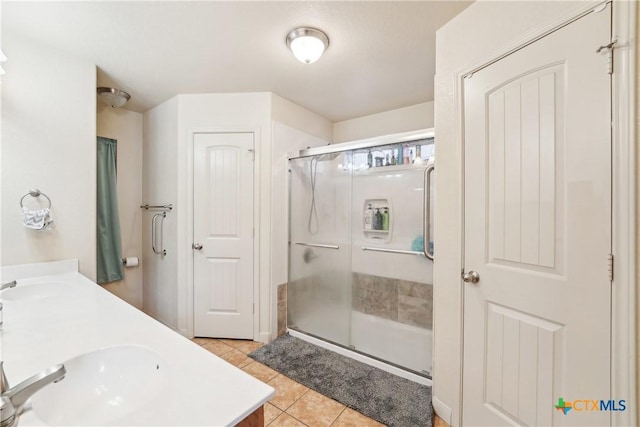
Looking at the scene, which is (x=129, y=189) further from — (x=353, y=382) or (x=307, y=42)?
(x=353, y=382)

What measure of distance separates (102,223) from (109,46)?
1.73 m

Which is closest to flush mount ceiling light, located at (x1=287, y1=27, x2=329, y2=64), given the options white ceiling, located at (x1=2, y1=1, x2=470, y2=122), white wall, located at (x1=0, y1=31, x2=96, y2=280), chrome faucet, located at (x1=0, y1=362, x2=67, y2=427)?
white ceiling, located at (x1=2, y1=1, x2=470, y2=122)

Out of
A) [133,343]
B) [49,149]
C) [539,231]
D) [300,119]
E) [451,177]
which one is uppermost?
[300,119]

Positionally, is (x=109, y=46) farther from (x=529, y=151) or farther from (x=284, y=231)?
(x=529, y=151)

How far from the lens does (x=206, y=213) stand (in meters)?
2.68

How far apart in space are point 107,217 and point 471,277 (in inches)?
131

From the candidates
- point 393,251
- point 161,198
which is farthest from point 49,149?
point 393,251

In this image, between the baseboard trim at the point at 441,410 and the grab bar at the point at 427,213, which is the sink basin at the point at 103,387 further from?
the grab bar at the point at 427,213

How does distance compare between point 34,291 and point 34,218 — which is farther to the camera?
point 34,218

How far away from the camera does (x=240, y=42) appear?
1869mm

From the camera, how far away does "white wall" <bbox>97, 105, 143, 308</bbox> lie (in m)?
2.96

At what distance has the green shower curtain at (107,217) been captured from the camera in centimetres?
276

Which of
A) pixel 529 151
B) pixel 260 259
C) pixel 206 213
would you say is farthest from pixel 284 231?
pixel 529 151

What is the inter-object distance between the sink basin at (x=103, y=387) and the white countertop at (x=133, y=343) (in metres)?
0.03
